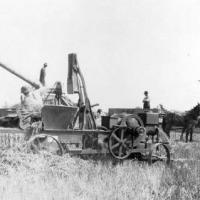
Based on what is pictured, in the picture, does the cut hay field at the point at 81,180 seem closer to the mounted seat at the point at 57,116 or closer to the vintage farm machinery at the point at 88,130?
the vintage farm machinery at the point at 88,130

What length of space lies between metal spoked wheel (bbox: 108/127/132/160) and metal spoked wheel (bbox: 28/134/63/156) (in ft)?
4.58

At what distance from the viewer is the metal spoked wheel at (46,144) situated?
31.8ft

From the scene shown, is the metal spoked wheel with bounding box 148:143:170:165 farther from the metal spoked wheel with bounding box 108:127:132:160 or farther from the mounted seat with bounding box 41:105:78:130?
the mounted seat with bounding box 41:105:78:130

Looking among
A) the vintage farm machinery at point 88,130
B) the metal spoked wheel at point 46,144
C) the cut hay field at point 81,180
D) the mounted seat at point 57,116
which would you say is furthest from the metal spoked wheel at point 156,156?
the metal spoked wheel at point 46,144

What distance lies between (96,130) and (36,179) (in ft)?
12.5

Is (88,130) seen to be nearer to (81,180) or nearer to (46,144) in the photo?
(46,144)

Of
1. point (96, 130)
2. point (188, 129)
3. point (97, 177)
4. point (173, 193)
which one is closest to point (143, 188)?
point (173, 193)

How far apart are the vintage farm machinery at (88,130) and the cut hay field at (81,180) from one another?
95cm

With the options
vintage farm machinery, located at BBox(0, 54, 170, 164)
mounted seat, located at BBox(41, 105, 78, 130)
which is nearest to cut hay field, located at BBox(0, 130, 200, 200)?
vintage farm machinery, located at BBox(0, 54, 170, 164)

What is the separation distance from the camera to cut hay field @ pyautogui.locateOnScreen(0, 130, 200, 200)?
6.36 m

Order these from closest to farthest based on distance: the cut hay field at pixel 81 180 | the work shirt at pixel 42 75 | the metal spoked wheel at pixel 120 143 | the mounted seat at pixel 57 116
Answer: the cut hay field at pixel 81 180 → the mounted seat at pixel 57 116 → the metal spoked wheel at pixel 120 143 → the work shirt at pixel 42 75

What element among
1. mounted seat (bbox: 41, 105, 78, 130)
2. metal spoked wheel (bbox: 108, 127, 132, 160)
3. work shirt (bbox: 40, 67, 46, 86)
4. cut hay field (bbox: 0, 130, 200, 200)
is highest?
work shirt (bbox: 40, 67, 46, 86)

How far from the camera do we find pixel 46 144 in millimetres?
9906

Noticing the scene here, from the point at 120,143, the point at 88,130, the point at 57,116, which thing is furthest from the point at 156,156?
the point at 57,116
